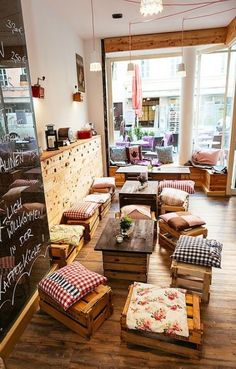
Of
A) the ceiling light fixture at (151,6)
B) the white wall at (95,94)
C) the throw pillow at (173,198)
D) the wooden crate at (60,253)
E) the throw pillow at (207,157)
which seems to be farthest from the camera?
the throw pillow at (207,157)

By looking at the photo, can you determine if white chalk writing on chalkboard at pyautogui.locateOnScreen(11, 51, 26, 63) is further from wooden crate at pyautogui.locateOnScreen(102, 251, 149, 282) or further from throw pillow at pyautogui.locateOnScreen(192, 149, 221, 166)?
throw pillow at pyautogui.locateOnScreen(192, 149, 221, 166)

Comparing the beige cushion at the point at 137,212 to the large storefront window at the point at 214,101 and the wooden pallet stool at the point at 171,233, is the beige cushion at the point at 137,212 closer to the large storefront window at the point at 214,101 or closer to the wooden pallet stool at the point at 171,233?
the wooden pallet stool at the point at 171,233

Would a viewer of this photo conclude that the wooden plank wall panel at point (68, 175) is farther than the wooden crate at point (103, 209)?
No

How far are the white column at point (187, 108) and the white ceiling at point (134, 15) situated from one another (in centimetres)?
63

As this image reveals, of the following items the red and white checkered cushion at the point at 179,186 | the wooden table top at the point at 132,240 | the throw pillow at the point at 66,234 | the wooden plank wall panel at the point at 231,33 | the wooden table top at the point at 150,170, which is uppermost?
the wooden plank wall panel at the point at 231,33

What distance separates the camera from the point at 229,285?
2.64 metres

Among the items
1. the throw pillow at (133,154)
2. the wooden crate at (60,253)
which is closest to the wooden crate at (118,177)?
the throw pillow at (133,154)

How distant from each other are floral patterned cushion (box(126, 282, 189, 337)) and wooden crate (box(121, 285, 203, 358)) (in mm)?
48

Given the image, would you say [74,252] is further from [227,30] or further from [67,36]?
[227,30]

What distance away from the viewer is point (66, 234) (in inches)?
119

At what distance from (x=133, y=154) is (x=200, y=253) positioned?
392 centimetres

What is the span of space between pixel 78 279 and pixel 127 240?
0.73m

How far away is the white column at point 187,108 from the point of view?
212 inches

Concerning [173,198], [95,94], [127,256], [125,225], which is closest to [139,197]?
[173,198]
